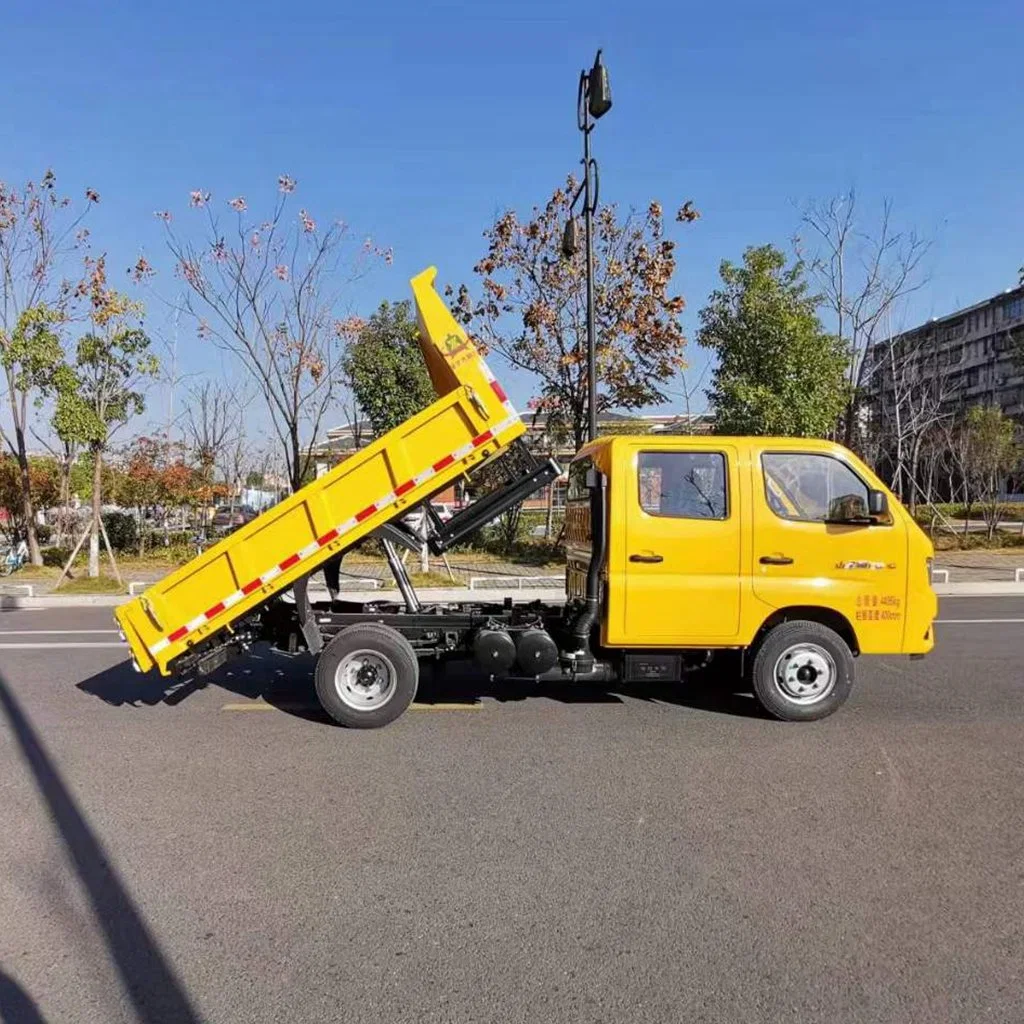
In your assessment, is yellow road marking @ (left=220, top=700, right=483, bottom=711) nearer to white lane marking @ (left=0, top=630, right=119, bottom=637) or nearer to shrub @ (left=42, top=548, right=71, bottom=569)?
white lane marking @ (left=0, top=630, right=119, bottom=637)

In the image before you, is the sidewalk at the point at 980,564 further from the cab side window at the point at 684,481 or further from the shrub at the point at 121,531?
the shrub at the point at 121,531

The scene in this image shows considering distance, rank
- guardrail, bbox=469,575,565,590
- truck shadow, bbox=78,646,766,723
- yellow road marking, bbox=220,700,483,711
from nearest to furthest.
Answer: yellow road marking, bbox=220,700,483,711
truck shadow, bbox=78,646,766,723
guardrail, bbox=469,575,565,590

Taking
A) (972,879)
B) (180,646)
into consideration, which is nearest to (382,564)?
(180,646)

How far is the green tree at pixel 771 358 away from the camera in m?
17.9

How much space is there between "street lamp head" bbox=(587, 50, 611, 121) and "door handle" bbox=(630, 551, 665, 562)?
23.3ft

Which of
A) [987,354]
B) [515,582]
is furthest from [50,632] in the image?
[987,354]

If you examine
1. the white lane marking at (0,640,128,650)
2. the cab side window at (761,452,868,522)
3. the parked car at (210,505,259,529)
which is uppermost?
the cab side window at (761,452,868,522)

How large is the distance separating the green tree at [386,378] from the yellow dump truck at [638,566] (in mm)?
15398

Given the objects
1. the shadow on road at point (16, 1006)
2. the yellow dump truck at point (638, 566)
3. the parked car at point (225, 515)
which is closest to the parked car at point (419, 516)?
the yellow dump truck at point (638, 566)

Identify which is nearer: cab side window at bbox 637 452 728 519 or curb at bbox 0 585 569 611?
cab side window at bbox 637 452 728 519

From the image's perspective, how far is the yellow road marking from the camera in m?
6.80

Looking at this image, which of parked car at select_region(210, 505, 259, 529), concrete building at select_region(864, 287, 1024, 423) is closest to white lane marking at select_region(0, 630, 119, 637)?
parked car at select_region(210, 505, 259, 529)

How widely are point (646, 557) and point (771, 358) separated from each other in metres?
13.3

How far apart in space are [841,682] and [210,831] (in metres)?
4.42
